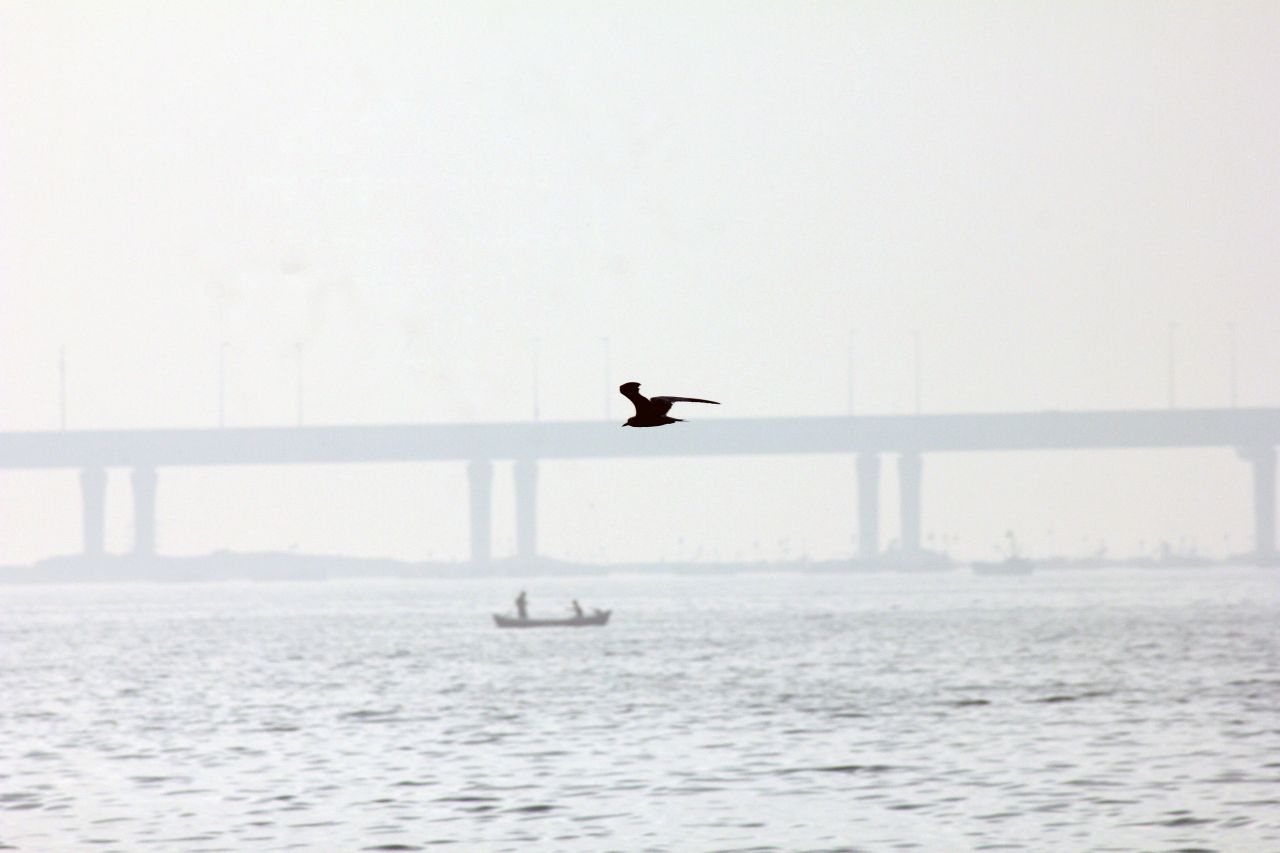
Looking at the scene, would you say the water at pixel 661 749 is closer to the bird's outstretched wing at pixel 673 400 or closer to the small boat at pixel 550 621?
the bird's outstretched wing at pixel 673 400

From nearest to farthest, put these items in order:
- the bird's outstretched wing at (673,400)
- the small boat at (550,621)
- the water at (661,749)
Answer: the bird's outstretched wing at (673,400) < the water at (661,749) < the small boat at (550,621)

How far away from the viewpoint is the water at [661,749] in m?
42.9

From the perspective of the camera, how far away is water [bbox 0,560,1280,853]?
141 ft

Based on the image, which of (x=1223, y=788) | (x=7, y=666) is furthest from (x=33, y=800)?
(x=7, y=666)

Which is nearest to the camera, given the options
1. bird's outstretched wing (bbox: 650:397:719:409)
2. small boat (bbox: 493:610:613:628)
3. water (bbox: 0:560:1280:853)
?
bird's outstretched wing (bbox: 650:397:719:409)

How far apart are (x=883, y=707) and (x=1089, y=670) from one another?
20.5m

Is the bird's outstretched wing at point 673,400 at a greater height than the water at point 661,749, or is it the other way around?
the bird's outstretched wing at point 673,400

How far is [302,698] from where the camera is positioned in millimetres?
82562

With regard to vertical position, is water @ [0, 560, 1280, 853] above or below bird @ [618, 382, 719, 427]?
below

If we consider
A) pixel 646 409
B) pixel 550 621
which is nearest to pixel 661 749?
pixel 646 409

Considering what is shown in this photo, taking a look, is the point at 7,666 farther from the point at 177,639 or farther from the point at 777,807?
the point at 777,807

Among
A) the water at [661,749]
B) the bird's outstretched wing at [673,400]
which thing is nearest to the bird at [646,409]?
the bird's outstretched wing at [673,400]

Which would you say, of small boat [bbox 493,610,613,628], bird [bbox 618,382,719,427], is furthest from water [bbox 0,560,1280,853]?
small boat [bbox 493,610,613,628]

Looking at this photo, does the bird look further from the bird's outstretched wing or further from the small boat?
the small boat
